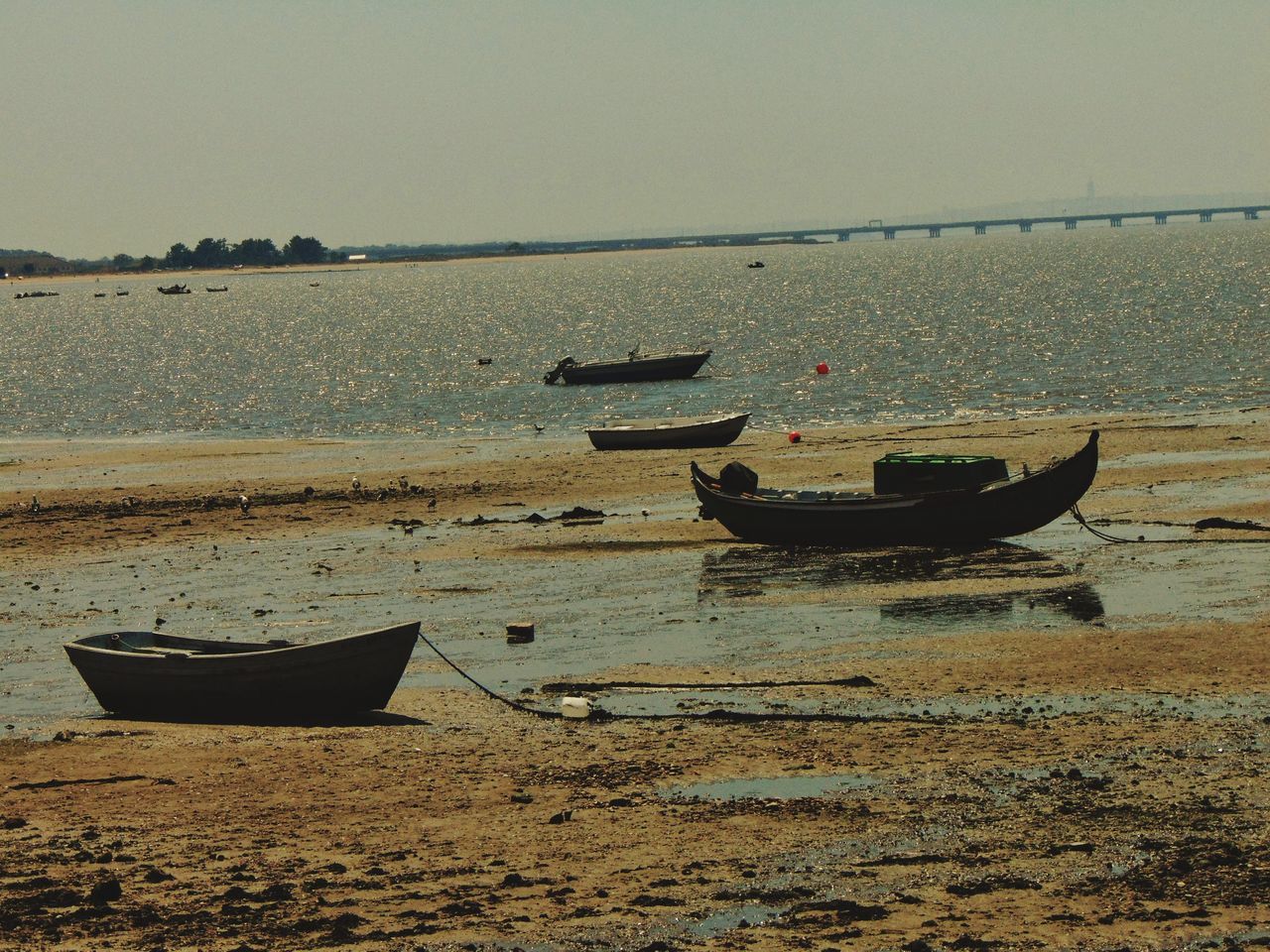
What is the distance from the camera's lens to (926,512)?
101 ft

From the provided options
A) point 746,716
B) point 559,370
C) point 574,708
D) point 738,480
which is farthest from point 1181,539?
point 559,370

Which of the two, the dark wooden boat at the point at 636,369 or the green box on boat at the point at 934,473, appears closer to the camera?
the green box on boat at the point at 934,473

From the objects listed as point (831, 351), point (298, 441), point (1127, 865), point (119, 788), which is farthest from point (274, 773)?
point (831, 351)

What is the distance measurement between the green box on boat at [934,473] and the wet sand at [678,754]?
5.68ft

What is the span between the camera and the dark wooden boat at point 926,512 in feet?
99.5

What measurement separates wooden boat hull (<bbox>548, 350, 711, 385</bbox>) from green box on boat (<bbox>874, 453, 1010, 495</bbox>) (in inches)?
1837

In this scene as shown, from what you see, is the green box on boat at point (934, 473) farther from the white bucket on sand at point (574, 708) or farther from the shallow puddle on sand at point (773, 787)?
the shallow puddle on sand at point (773, 787)

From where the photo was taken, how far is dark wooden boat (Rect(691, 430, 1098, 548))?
3033 cm

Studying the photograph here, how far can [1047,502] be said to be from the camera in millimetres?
30484

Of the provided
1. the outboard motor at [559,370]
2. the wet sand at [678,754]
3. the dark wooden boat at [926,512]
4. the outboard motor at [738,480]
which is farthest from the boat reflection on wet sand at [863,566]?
the outboard motor at [559,370]

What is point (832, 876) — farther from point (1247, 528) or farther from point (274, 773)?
point (1247, 528)

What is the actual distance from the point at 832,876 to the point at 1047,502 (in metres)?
17.8

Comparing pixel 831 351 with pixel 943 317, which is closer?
pixel 831 351

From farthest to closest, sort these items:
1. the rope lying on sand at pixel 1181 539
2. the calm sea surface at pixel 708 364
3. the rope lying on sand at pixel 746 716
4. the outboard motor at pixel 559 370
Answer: the outboard motor at pixel 559 370, the calm sea surface at pixel 708 364, the rope lying on sand at pixel 1181 539, the rope lying on sand at pixel 746 716
